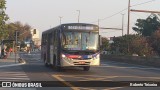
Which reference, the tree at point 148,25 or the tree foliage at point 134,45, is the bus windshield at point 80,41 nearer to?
the tree foliage at point 134,45

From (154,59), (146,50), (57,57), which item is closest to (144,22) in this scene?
(146,50)

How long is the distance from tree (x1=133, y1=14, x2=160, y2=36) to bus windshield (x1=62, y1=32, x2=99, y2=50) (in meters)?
95.6

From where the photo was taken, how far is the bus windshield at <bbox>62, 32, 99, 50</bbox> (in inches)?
1083

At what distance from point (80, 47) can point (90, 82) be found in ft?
24.1

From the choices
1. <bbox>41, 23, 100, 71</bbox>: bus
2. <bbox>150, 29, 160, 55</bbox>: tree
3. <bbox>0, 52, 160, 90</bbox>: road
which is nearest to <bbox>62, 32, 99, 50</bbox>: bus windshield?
<bbox>41, 23, 100, 71</bbox>: bus

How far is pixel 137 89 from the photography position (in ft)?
56.1

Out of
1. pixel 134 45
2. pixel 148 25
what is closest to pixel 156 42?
pixel 134 45

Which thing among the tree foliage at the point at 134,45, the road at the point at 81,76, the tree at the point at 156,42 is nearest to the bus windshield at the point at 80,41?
the road at the point at 81,76

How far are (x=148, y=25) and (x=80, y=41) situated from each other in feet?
331

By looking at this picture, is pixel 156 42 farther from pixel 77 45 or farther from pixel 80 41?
pixel 77 45

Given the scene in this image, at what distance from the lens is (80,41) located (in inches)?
1088

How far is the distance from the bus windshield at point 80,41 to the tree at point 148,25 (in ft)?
314

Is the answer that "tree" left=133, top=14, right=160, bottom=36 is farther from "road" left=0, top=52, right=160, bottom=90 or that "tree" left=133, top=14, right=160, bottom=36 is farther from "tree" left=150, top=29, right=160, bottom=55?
"road" left=0, top=52, right=160, bottom=90

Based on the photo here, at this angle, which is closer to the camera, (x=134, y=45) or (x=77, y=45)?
(x=77, y=45)
